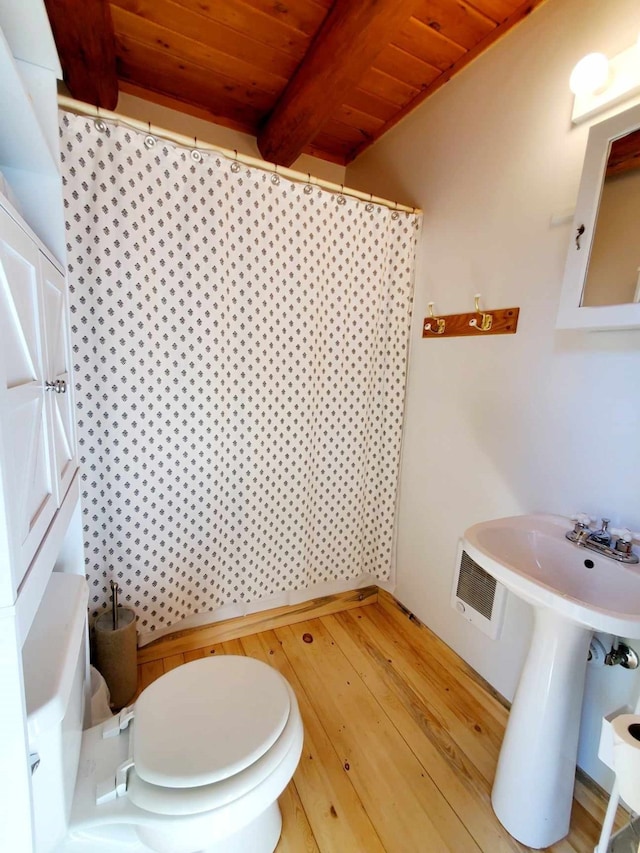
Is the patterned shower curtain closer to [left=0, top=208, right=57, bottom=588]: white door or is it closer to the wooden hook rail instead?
the wooden hook rail

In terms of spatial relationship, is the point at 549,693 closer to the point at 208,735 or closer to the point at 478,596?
the point at 478,596

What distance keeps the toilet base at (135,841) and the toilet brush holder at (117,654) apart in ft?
2.05

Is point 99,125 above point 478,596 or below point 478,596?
above

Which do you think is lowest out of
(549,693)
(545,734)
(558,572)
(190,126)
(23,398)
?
(545,734)

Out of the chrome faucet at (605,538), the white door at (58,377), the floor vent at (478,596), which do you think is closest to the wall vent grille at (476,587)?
the floor vent at (478,596)

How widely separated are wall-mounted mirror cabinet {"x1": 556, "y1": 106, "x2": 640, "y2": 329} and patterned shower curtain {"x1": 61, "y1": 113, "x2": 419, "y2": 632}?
814 millimetres

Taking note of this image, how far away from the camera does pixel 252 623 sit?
5.87 ft

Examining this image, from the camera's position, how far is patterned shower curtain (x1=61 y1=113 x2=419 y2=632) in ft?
4.19

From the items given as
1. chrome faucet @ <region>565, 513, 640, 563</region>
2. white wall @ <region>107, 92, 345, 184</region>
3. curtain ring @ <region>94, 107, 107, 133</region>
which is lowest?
chrome faucet @ <region>565, 513, 640, 563</region>

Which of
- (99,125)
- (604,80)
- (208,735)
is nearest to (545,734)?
(208,735)

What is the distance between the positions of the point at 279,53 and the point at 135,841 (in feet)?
8.06

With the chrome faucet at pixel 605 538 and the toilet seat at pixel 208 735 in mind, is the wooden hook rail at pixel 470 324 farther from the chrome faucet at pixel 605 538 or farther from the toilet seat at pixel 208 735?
the toilet seat at pixel 208 735

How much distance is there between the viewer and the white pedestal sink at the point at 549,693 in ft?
3.13

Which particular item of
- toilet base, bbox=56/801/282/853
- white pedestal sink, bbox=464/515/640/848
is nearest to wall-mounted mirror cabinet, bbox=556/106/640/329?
white pedestal sink, bbox=464/515/640/848
